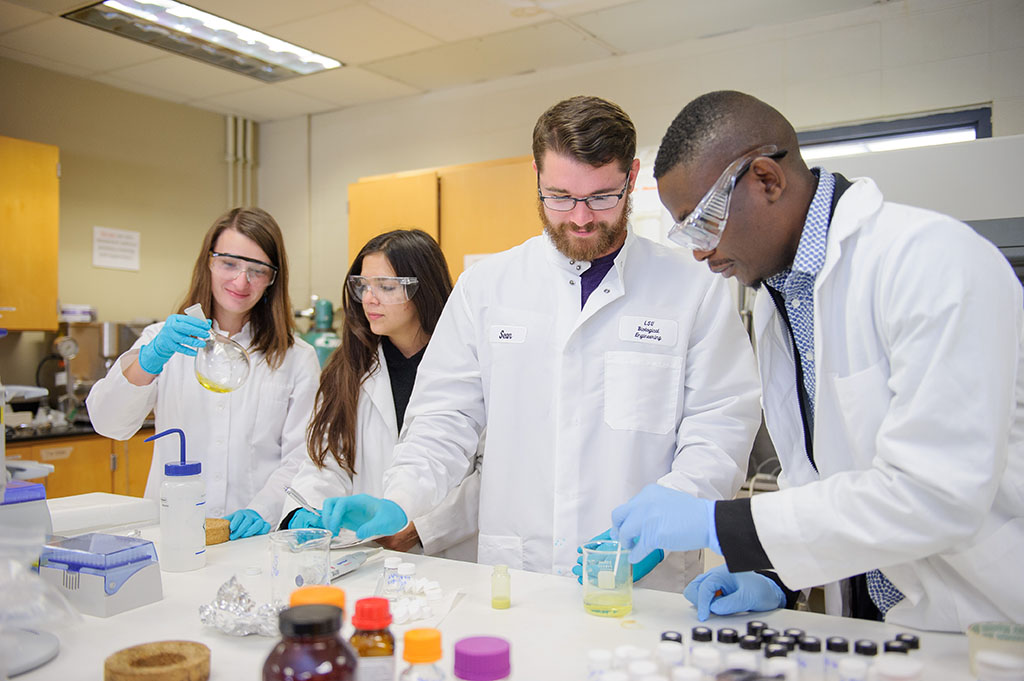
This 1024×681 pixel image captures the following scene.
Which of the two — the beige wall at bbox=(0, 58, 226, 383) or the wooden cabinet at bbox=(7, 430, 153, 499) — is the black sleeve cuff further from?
the beige wall at bbox=(0, 58, 226, 383)

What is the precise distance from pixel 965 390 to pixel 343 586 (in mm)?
1088

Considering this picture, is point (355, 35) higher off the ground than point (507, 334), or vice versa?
point (355, 35)

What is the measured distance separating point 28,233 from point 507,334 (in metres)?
3.44

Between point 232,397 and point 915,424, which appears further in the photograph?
point 232,397

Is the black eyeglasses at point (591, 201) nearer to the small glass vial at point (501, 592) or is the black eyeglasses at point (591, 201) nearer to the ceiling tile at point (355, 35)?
the small glass vial at point (501, 592)

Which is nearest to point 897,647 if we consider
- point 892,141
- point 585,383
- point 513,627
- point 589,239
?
point 513,627

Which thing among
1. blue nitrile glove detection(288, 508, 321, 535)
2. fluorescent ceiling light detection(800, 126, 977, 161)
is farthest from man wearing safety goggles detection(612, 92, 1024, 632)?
fluorescent ceiling light detection(800, 126, 977, 161)

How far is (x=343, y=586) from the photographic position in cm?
145

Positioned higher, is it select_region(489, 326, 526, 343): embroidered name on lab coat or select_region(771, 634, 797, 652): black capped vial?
select_region(489, 326, 526, 343): embroidered name on lab coat

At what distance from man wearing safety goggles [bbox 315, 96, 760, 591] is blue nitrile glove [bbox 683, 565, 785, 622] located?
13.5 inches

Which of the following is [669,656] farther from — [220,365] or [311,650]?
[220,365]

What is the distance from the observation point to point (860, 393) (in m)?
1.19

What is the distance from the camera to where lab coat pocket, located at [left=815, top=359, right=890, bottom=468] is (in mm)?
1178

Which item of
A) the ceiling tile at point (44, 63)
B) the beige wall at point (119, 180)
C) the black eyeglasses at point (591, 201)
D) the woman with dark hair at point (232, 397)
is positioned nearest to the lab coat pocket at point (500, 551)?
the woman with dark hair at point (232, 397)
